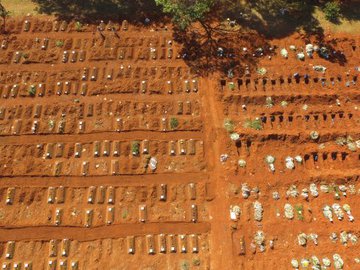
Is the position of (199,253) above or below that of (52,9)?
below

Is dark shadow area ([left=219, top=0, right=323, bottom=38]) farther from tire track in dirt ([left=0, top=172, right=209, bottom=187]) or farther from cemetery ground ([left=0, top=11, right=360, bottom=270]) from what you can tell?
tire track in dirt ([left=0, top=172, right=209, bottom=187])

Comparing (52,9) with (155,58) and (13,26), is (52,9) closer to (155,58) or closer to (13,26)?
(13,26)

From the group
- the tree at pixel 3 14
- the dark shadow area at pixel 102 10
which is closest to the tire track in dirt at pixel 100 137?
the tree at pixel 3 14

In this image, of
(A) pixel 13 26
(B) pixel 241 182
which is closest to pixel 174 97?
(B) pixel 241 182

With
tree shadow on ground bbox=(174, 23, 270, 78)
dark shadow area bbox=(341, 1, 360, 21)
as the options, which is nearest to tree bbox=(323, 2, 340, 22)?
dark shadow area bbox=(341, 1, 360, 21)

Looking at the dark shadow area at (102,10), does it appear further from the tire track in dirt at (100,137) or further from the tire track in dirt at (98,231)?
the tire track in dirt at (98,231)
